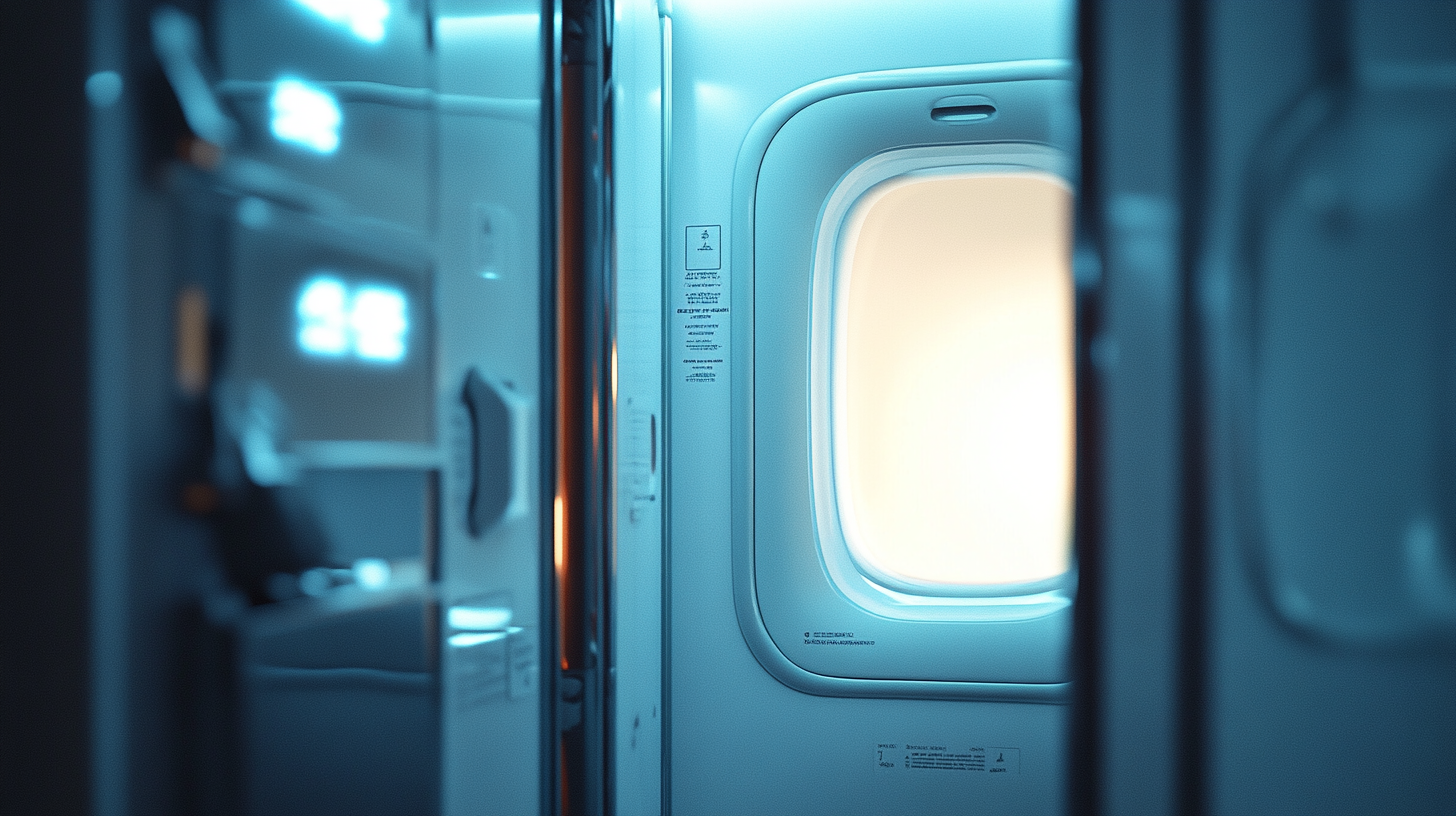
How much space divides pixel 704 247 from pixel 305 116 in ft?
3.73

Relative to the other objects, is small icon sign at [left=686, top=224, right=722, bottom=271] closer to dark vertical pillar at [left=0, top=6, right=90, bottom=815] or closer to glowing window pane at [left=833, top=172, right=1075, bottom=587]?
glowing window pane at [left=833, top=172, right=1075, bottom=587]

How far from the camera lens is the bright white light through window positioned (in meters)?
0.79

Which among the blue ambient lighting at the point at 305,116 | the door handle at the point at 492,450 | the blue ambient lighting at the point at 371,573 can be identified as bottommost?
the blue ambient lighting at the point at 371,573

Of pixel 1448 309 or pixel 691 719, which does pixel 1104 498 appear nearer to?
pixel 1448 309

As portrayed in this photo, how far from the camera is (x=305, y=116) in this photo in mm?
790

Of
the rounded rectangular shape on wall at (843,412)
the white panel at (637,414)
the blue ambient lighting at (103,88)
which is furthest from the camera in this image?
the rounded rectangular shape on wall at (843,412)

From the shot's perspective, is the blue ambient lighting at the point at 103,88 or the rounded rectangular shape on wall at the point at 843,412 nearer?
the blue ambient lighting at the point at 103,88

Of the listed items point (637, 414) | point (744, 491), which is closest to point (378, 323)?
point (637, 414)

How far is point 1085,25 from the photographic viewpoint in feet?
2.27

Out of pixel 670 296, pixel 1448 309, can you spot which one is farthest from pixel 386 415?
pixel 670 296

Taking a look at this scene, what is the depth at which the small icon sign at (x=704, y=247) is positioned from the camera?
6.16ft

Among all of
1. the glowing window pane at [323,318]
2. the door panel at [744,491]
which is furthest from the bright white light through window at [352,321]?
the door panel at [744,491]

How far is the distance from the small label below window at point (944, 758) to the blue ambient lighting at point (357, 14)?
4.98 feet

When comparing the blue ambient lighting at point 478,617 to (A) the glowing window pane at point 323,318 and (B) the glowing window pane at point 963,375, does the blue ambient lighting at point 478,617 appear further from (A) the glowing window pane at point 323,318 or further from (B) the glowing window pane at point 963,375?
(B) the glowing window pane at point 963,375
